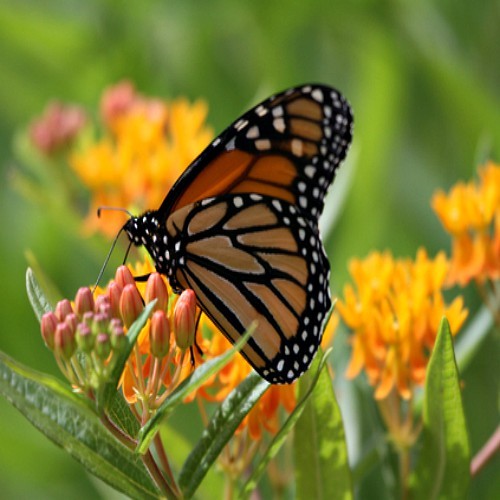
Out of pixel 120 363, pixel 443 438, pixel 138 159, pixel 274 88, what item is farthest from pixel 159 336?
pixel 274 88

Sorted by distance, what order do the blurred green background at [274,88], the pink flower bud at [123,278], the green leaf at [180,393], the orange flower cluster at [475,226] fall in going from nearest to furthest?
the green leaf at [180,393] < the pink flower bud at [123,278] < the orange flower cluster at [475,226] < the blurred green background at [274,88]

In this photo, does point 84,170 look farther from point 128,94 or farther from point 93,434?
point 93,434

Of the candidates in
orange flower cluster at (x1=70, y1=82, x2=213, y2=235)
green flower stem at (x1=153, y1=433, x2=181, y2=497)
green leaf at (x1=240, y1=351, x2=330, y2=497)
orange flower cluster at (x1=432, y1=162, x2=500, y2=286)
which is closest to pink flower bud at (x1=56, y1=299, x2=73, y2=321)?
green flower stem at (x1=153, y1=433, x2=181, y2=497)

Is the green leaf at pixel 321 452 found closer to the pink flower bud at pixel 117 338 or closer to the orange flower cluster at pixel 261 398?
the orange flower cluster at pixel 261 398

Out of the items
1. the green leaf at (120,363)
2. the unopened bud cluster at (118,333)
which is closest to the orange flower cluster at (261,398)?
the unopened bud cluster at (118,333)

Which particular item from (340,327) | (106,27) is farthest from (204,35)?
(340,327)

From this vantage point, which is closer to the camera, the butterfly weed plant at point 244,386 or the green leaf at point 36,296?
the butterfly weed plant at point 244,386
